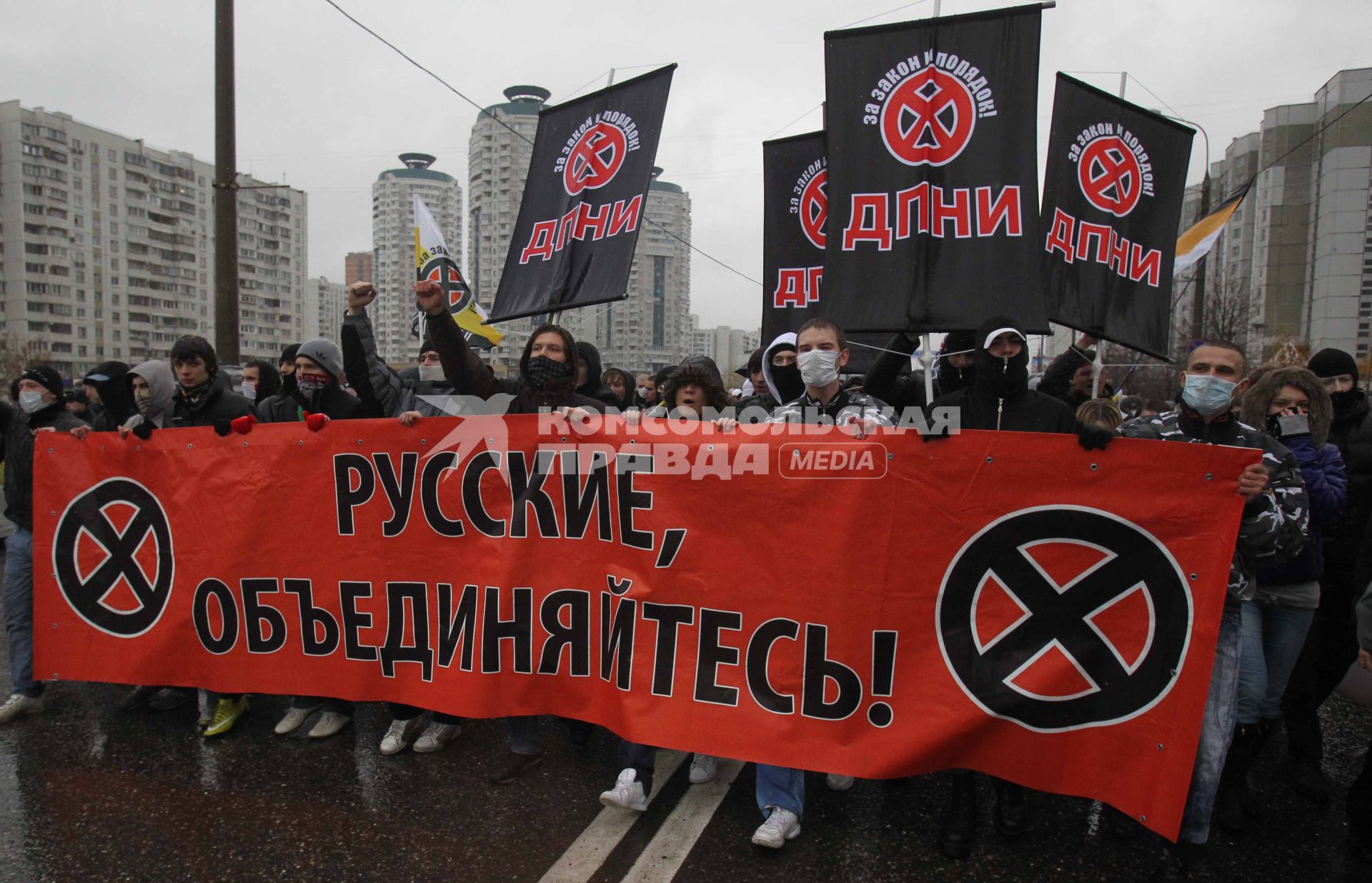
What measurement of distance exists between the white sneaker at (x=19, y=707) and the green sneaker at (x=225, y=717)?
0.93 m

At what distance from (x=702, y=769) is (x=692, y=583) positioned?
837 mm

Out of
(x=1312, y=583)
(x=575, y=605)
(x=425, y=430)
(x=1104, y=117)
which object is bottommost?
(x=575, y=605)

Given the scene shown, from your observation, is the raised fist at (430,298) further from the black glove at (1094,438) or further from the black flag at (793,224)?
the black glove at (1094,438)

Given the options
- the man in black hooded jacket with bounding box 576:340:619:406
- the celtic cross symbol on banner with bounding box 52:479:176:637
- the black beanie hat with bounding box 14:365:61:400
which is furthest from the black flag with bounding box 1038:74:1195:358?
the black beanie hat with bounding box 14:365:61:400

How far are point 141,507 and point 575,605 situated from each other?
2.34m

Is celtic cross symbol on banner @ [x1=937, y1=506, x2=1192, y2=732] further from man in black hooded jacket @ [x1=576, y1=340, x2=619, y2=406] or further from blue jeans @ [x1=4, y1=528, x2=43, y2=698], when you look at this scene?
blue jeans @ [x1=4, y1=528, x2=43, y2=698]

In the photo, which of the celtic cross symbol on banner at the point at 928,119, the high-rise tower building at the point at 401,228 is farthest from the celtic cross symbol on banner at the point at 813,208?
the high-rise tower building at the point at 401,228

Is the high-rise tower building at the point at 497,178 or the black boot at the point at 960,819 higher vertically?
the high-rise tower building at the point at 497,178

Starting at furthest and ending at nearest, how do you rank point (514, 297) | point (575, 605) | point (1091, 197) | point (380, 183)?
point (380, 183)
point (514, 297)
point (1091, 197)
point (575, 605)

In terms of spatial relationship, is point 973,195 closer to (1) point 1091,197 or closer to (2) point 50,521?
(1) point 1091,197

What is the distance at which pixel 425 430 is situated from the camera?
3.53 m

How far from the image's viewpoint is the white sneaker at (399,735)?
3514 mm

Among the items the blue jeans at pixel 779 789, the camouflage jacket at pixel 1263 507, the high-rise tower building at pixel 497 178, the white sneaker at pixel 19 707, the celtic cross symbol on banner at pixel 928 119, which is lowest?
the white sneaker at pixel 19 707

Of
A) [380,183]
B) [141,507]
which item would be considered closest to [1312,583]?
[141,507]
